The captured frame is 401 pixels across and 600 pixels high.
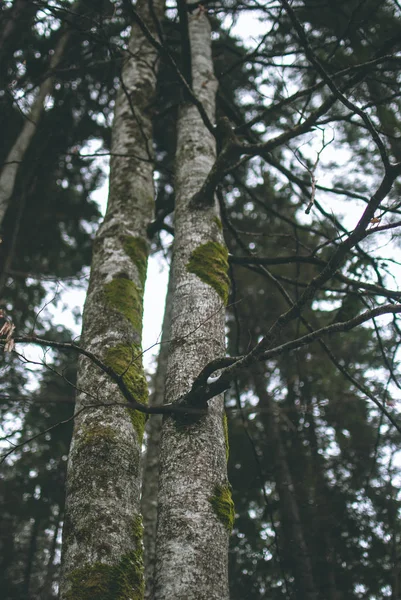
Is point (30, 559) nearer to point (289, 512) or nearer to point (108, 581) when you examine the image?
point (289, 512)

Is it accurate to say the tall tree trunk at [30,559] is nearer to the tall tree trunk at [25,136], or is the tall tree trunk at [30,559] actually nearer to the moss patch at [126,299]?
the tall tree trunk at [25,136]

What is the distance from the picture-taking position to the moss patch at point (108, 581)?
172 centimetres

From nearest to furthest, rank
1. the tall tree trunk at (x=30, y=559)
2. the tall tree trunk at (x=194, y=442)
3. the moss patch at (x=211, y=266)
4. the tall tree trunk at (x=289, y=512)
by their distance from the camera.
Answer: the tall tree trunk at (x=194, y=442) < the moss patch at (x=211, y=266) < the tall tree trunk at (x=289, y=512) < the tall tree trunk at (x=30, y=559)

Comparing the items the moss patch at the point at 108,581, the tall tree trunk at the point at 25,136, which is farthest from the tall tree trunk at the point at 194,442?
the tall tree trunk at the point at 25,136

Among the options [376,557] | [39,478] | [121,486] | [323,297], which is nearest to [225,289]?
[121,486]

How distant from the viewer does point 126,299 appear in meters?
2.91

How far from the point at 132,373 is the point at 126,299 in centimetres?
54

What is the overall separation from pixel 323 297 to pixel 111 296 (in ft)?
25.4

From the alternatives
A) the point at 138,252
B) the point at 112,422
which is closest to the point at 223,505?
the point at 112,422

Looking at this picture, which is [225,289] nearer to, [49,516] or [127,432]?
[127,432]

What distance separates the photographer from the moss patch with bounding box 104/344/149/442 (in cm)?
245

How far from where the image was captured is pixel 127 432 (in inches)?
90.4

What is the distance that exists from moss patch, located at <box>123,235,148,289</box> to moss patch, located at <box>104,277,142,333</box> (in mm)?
204

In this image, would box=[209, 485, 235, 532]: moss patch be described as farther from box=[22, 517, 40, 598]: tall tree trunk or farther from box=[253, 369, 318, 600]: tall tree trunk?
box=[22, 517, 40, 598]: tall tree trunk
